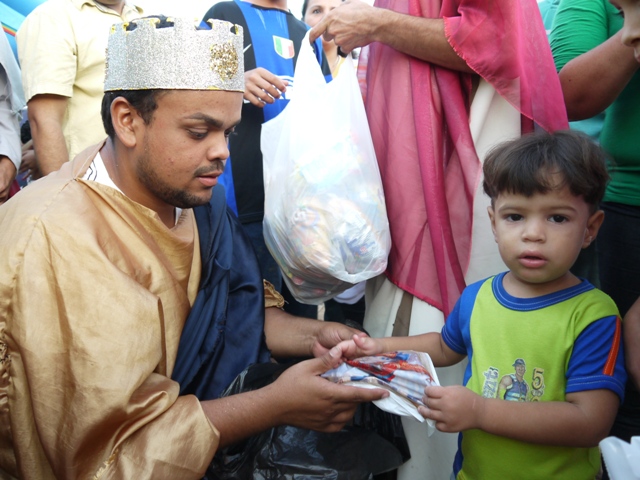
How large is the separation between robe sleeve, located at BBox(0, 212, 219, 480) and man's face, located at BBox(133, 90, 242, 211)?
0.30 meters

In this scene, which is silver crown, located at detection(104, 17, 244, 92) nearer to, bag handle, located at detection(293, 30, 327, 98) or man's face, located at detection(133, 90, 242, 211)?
man's face, located at detection(133, 90, 242, 211)

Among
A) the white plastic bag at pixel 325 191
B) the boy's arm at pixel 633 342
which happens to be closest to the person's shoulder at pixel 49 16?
the white plastic bag at pixel 325 191

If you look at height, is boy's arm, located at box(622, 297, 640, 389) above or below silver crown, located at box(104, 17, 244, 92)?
below

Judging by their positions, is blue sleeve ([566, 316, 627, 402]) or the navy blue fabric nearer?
blue sleeve ([566, 316, 627, 402])

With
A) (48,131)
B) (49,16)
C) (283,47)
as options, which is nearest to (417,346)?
(283,47)

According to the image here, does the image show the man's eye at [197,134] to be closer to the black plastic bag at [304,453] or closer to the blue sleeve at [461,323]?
the black plastic bag at [304,453]

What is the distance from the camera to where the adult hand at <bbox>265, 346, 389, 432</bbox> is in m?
1.74

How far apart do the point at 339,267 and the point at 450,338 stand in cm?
42

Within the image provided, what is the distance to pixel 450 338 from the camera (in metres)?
1.85

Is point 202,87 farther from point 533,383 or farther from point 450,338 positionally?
point 533,383

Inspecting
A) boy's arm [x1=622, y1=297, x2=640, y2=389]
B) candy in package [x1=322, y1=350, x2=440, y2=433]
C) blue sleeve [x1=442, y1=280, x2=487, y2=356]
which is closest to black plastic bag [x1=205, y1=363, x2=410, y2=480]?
candy in package [x1=322, y1=350, x2=440, y2=433]

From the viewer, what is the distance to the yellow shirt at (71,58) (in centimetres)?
281

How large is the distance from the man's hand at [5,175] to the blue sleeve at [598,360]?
2.45 m

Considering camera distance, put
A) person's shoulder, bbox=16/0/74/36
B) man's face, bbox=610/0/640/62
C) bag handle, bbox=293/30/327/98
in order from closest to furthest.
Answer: man's face, bbox=610/0/640/62, bag handle, bbox=293/30/327/98, person's shoulder, bbox=16/0/74/36
